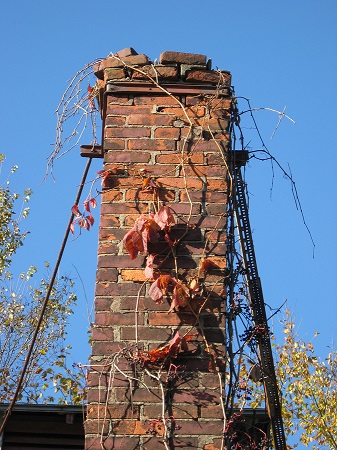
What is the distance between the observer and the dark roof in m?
6.18

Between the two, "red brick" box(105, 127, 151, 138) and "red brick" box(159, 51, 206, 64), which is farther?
"red brick" box(159, 51, 206, 64)

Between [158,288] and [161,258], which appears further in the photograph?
[161,258]

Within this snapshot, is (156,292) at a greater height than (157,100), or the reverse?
(157,100)

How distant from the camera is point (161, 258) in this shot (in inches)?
174

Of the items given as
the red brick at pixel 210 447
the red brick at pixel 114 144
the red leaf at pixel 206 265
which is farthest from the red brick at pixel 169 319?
the red brick at pixel 114 144

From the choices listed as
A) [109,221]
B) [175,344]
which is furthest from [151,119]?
[175,344]

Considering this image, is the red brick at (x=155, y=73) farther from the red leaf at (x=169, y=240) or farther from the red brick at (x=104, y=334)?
the red brick at (x=104, y=334)

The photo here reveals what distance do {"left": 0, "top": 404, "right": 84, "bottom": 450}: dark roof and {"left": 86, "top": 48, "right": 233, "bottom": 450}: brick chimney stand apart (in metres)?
2.09

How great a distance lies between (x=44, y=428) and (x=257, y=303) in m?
2.13

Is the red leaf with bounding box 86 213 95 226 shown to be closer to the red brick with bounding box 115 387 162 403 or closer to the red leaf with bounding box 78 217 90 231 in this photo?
the red leaf with bounding box 78 217 90 231

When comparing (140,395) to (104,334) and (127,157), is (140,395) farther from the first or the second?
(127,157)

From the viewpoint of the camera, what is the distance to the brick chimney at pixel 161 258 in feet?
13.4

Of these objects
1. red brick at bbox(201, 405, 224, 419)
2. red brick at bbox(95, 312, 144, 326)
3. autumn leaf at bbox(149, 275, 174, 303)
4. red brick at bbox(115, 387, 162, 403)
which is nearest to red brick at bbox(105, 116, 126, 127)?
autumn leaf at bbox(149, 275, 174, 303)

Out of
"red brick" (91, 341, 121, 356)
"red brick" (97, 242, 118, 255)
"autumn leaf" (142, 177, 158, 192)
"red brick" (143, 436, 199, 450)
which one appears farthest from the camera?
"autumn leaf" (142, 177, 158, 192)
